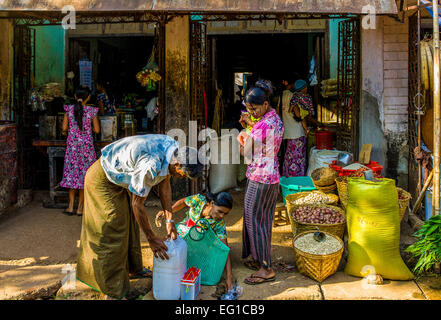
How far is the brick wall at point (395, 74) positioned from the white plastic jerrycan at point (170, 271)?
13.2 feet

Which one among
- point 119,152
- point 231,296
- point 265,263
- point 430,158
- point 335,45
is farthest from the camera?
point 335,45

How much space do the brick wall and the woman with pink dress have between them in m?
4.29

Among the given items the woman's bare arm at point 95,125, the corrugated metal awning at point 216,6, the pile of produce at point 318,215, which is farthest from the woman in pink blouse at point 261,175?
the woman's bare arm at point 95,125

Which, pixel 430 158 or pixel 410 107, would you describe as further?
pixel 410 107

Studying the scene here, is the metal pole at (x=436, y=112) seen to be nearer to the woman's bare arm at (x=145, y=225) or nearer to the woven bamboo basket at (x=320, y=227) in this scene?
the woven bamboo basket at (x=320, y=227)

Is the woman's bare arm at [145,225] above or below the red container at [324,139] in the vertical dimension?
below

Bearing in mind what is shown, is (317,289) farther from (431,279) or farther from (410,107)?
(410,107)

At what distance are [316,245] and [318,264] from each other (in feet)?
0.88

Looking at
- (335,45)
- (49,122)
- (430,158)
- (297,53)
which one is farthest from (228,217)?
(297,53)

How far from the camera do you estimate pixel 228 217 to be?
6.21m

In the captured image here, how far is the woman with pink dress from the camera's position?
6.23m

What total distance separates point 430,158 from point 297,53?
8512 mm

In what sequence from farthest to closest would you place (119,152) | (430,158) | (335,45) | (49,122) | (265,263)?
(335,45), (49,122), (430,158), (265,263), (119,152)

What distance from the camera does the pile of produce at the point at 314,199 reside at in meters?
5.46
